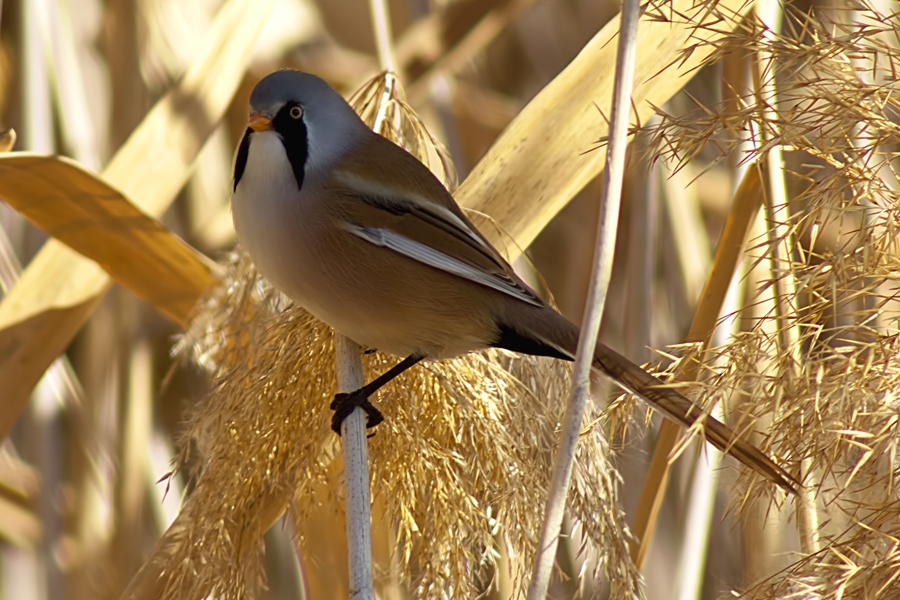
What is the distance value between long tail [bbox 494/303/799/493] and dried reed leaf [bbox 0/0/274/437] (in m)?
0.71

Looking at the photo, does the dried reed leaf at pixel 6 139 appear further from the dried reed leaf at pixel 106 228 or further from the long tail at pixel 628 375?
the long tail at pixel 628 375

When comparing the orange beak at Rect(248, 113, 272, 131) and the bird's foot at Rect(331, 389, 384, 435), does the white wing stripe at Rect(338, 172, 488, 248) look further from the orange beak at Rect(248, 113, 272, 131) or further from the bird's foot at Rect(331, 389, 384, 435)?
the bird's foot at Rect(331, 389, 384, 435)

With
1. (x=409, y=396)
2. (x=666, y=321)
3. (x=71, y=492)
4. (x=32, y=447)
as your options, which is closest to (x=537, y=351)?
(x=409, y=396)

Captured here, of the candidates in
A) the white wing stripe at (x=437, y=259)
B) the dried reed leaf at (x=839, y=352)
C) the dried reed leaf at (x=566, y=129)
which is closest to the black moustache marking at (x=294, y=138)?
the white wing stripe at (x=437, y=259)

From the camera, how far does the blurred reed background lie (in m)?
1.02

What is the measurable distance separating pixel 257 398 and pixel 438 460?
0.91ft

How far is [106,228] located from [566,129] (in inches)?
31.1

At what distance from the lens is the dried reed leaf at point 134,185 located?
1.53m

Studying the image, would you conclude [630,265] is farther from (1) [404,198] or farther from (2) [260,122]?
(2) [260,122]

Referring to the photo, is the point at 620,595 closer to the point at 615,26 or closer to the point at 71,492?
the point at 615,26

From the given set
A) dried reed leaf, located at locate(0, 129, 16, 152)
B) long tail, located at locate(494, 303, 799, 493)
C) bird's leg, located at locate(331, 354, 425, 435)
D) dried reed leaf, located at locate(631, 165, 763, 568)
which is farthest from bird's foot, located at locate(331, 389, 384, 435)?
dried reed leaf, located at locate(0, 129, 16, 152)

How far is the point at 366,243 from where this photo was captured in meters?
1.40

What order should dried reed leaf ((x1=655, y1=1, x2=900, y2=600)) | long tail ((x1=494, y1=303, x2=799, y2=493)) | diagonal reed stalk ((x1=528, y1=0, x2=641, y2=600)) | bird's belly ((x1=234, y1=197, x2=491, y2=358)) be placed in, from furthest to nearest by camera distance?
bird's belly ((x1=234, y1=197, x2=491, y2=358)) < long tail ((x1=494, y1=303, x2=799, y2=493)) < dried reed leaf ((x1=655, y1=1, x2=900, y2=600)) < diagonal reed stalk ((x1=528, y1=0, x2=641, y2=600))

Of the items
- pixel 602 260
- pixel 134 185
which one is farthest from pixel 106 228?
pixel 602 260
